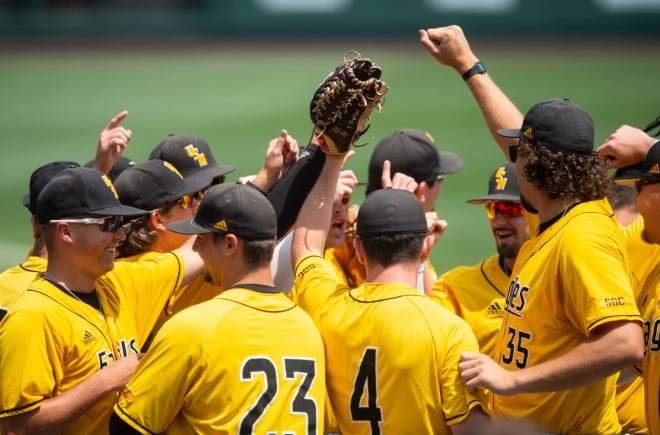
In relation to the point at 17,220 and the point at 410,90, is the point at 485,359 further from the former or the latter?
the point at 410,90

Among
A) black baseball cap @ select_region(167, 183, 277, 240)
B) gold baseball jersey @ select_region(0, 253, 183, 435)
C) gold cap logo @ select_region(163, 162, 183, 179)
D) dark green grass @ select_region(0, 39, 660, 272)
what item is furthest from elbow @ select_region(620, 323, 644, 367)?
dark green grass @ select_region(0, 39, 660, 272)

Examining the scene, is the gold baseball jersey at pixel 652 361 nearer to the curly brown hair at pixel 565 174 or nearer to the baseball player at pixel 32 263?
the curly brown hair at pixel 565 174

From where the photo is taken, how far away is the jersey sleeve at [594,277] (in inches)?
124

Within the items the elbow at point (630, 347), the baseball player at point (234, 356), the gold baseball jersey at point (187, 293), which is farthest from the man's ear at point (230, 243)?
the elbow at point (630, 347)

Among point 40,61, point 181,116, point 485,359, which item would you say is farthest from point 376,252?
point 40,61

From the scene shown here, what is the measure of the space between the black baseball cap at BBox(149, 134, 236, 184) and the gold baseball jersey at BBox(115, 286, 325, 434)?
1.74 m

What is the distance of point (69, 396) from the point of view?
335 cm

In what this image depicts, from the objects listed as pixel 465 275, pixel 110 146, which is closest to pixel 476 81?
pixel 465 275

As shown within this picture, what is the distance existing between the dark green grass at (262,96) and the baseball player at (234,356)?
8.52 meters

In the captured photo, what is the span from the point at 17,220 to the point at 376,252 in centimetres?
1088

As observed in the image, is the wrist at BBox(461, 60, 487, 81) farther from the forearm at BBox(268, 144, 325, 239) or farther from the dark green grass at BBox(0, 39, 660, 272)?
the dark green grass at BBox(0, 39, 660, 272)

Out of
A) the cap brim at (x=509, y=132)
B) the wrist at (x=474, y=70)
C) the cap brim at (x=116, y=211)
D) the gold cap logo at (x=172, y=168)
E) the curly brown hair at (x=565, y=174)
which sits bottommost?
the cap brim at (x=116, y=211)

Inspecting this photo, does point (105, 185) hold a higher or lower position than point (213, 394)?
higher

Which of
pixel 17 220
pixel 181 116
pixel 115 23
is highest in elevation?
pixel 115 23
